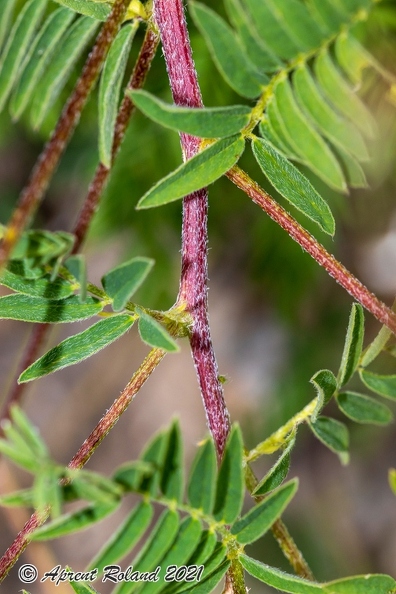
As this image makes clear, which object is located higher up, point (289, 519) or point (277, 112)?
point (277, 112)

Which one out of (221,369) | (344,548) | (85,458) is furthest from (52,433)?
(85,458)

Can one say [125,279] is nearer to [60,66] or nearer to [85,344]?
[85,344]

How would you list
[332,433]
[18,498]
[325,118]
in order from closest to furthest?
[18,498] < [325,118] < [332,433]

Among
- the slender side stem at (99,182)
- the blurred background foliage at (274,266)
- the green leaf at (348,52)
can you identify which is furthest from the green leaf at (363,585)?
the blurred background foliage at (274,266)

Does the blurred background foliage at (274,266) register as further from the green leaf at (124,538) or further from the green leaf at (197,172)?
the green leaf at (124,538)

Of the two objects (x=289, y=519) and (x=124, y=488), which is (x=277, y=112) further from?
(x=289, y=519)

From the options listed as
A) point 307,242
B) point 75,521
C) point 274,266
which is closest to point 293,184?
point 307,242

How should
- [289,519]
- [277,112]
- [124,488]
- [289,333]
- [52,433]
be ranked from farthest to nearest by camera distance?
[52,433], [289,519], [289,333], [277,112], [124,488]
